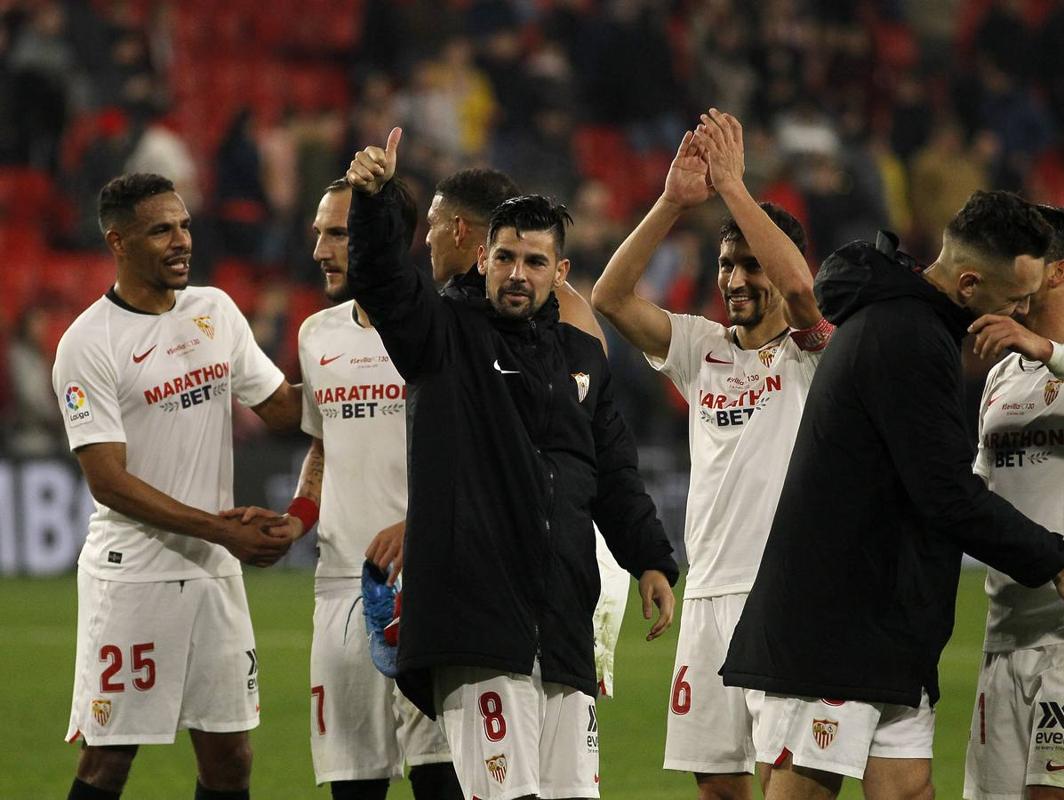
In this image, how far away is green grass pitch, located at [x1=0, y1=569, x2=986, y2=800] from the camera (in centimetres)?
720

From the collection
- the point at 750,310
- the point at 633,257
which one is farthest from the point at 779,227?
the point at 633,257

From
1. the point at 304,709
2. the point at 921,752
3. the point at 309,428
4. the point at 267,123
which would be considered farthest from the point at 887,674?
the point at 267,123

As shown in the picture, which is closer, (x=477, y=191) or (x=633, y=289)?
(x=477, y=191)

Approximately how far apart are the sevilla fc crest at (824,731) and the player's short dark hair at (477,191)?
196 cm

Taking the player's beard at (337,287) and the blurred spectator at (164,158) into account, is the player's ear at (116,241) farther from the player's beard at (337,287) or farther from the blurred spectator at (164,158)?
the blurred spectator at (164,158)

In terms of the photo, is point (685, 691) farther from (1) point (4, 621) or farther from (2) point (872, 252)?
(1) point (4, 621)

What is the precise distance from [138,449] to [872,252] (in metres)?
2.60

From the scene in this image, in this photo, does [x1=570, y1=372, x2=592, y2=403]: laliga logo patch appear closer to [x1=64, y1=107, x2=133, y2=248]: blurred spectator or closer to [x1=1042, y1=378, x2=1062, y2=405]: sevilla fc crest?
[x1=1042, y1=378, x2=1062, y2=405]: sevilla fc crest

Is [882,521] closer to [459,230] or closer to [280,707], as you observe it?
[459,230]

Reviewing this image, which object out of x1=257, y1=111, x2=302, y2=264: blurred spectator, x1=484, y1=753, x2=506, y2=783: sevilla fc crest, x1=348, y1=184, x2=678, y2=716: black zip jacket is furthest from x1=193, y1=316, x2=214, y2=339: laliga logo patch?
x1=257, y1=111, x2=302, y2=264: blurred spectator

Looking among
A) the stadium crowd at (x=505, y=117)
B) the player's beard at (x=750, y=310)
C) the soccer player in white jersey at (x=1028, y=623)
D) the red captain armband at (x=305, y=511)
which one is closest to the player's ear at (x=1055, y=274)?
the soccer player in white jersey at (x=1028, y=623)

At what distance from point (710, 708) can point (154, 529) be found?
6.40 feet

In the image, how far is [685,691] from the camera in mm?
5266

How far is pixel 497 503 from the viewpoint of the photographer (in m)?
4.41
